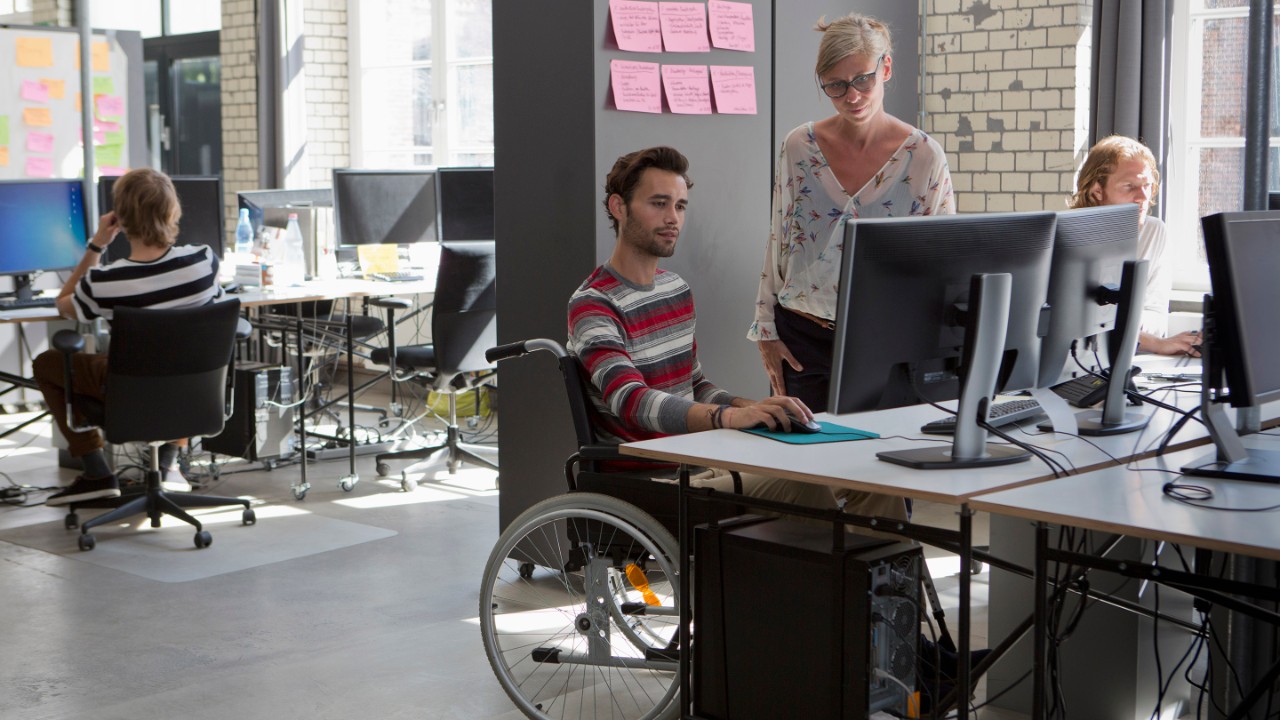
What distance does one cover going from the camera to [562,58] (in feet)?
12.1

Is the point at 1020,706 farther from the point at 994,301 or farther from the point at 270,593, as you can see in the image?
the point at 270,593

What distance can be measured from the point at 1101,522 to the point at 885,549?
0.46 meters

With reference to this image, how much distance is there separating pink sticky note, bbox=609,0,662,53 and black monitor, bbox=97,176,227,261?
2567 mm

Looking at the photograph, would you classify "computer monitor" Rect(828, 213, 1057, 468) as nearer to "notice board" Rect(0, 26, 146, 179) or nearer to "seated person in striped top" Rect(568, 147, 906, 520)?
"seated person in striped top" Rect(568, 147, 906, 520)

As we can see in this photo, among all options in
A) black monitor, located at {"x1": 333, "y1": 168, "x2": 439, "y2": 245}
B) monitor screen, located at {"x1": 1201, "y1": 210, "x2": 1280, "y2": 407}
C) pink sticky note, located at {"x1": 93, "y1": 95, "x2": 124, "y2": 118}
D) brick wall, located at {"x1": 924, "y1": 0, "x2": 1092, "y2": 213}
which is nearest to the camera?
→ monitor screen, located at {"x1": 1201, "y1": 210, "x2": 1280, "y2": 407}

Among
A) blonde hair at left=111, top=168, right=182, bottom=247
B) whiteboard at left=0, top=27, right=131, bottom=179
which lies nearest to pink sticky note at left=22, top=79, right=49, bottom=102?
whiteboard at left=0, top=27, right=131, bottom=179

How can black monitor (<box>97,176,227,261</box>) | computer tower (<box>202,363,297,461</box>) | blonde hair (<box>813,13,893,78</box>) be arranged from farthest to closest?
black monitor (<box>97,176,227,261</box>), computer tower (<box>202,363,297,461</box>), blonde hair (<box>813,13,893,78</box>)

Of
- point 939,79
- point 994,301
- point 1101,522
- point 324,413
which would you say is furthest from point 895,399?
point 324,413

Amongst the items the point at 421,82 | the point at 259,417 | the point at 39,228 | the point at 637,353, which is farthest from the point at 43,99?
the point at 637,353

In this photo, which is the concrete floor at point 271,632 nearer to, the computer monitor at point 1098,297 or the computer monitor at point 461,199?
Result: the computer monitor at point 1098,297

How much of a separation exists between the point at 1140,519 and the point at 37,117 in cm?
690

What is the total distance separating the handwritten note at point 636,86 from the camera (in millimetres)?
3658

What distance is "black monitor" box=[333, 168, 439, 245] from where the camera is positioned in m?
5.81

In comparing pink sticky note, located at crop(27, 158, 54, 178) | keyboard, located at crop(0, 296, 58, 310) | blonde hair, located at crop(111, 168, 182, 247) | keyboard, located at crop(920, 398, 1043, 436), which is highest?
pink sticky note, located at crop(27, 158, 54, 178)
